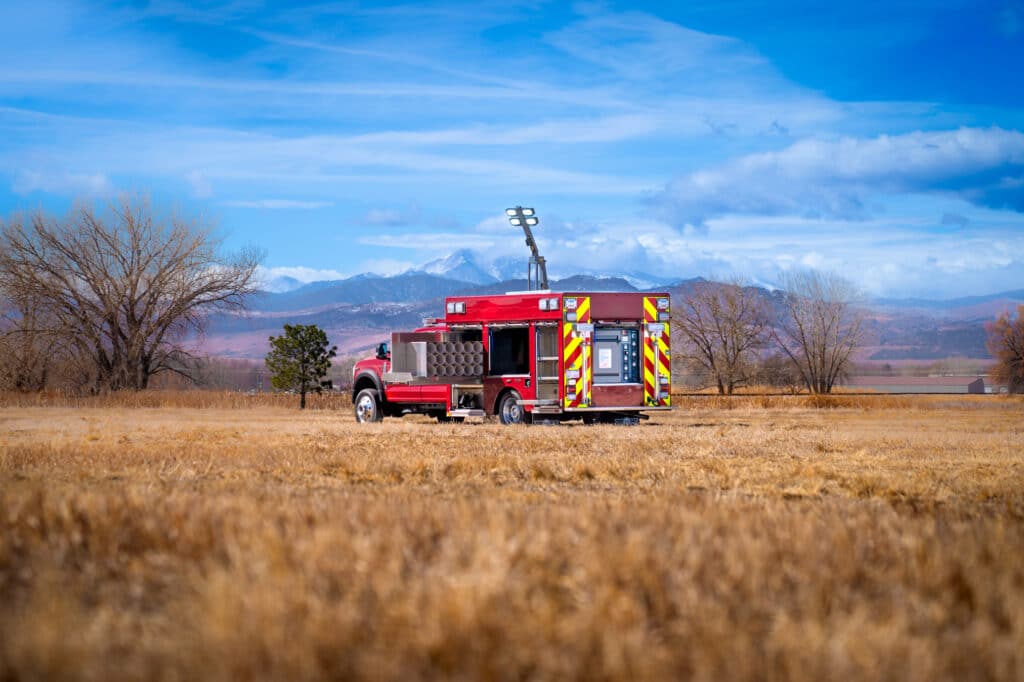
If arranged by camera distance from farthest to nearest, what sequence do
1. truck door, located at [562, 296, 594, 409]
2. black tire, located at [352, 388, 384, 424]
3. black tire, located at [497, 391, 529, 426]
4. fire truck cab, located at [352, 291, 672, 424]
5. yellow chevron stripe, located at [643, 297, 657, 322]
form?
1. black tire, located at [352, 388, 384, 424]
2. yellow chevron stripe, located at [643, 297, 657, 322]
3. black tire, located at [497, 391, 529, 426]
4. fire truck cab, located at [352, 291, 672, 424]
5. truck door, located at [562, 296, 594, 409]

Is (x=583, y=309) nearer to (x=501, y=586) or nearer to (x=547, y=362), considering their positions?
(x=547, y=362)

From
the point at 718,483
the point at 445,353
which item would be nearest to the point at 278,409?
the point at 445,353

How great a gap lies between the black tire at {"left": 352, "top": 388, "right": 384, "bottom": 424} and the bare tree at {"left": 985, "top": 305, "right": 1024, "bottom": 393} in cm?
3966

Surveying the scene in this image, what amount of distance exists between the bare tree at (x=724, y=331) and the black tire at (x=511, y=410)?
2839 cm

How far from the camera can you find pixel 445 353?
24344 mm

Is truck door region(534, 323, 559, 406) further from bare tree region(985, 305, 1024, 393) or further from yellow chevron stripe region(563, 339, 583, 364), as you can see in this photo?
bare tree region(985, 305, 1024, 393)

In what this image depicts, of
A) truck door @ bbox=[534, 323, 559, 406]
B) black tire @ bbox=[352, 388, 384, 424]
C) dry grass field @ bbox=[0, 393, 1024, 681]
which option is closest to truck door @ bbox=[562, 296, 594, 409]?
truck door @ bbox=[534, 323, 559, 406]

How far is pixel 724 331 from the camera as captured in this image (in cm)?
5212

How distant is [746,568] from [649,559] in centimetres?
46

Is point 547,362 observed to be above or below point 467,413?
above

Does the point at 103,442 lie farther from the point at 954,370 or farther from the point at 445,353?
the point at 954,370

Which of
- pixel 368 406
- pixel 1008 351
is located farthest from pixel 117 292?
pixel 1008 351

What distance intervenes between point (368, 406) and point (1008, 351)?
137 feet

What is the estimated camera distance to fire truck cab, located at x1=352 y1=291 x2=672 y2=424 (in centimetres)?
2369
